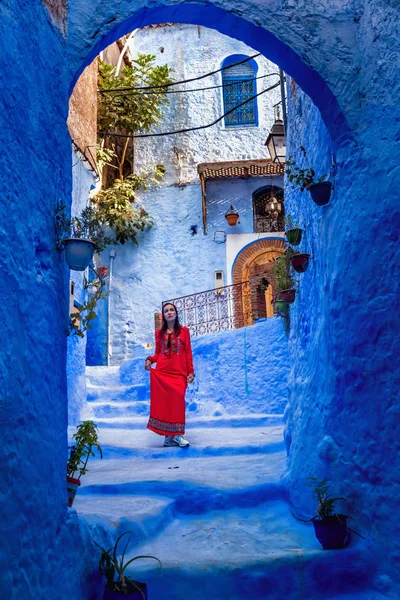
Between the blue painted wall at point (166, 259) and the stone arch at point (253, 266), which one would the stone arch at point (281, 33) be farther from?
the blue painted wall at point (166, 259)

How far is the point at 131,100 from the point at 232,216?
3639 millimetres

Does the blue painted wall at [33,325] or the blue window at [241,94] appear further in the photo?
the blue window at [241,94]

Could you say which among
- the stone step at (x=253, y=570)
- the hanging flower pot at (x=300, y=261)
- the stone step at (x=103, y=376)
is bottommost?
the stone step at (x=253, y=570)

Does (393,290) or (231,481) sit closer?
(393,290)

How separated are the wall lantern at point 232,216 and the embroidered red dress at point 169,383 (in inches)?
301

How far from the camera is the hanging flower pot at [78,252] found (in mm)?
2908

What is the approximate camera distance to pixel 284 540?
3.62 meters

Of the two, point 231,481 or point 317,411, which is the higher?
point 317,411

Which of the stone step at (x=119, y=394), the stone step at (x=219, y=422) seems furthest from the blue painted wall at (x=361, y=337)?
the stone step at (x=119, y=394)

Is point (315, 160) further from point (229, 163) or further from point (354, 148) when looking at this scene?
point (229, 163)

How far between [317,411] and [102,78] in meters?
11.2

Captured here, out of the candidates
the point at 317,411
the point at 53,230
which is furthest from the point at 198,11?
the point at 317,411

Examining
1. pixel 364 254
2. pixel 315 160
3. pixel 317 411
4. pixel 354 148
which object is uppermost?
pixel 315 160

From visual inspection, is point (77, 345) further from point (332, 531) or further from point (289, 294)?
point (332, 531)
